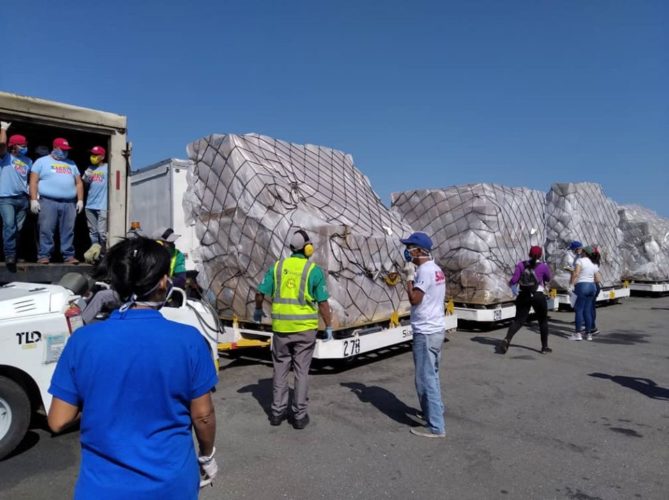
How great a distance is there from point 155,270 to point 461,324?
9477 mm

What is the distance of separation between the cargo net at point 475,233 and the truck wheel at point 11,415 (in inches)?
303

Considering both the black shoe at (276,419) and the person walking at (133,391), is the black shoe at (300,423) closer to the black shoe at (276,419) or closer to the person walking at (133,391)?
the black shoe at (276,419)

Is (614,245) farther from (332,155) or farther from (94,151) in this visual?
(94,151)

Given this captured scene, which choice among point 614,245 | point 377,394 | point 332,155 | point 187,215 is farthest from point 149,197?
point 614,245

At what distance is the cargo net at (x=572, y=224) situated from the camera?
12664mm

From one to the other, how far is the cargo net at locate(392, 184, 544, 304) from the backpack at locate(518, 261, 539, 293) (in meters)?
1.72

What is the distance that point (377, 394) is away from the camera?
5684mm

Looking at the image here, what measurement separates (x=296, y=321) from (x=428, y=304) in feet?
3.80

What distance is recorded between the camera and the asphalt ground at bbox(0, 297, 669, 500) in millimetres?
3516

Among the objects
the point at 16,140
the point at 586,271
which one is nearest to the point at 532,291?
the point at 586,271

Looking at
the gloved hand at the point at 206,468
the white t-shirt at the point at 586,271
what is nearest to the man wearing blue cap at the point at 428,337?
the gloved hand at the point at 206,468

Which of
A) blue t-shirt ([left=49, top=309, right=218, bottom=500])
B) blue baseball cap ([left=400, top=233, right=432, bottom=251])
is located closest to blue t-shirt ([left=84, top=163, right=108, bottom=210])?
blue baseball cap ([left=400, top=233, right=432, bottom=251])

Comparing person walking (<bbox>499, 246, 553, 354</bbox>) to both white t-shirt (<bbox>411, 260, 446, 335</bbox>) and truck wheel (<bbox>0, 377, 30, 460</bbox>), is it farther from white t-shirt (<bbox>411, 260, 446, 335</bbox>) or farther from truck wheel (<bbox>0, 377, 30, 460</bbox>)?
truck wheel (<bbox>0, 377, 30, 460</bbox>)

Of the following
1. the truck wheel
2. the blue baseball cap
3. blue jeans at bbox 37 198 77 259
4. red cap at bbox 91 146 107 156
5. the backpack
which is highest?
red cap at bbox 91 146 107 156
